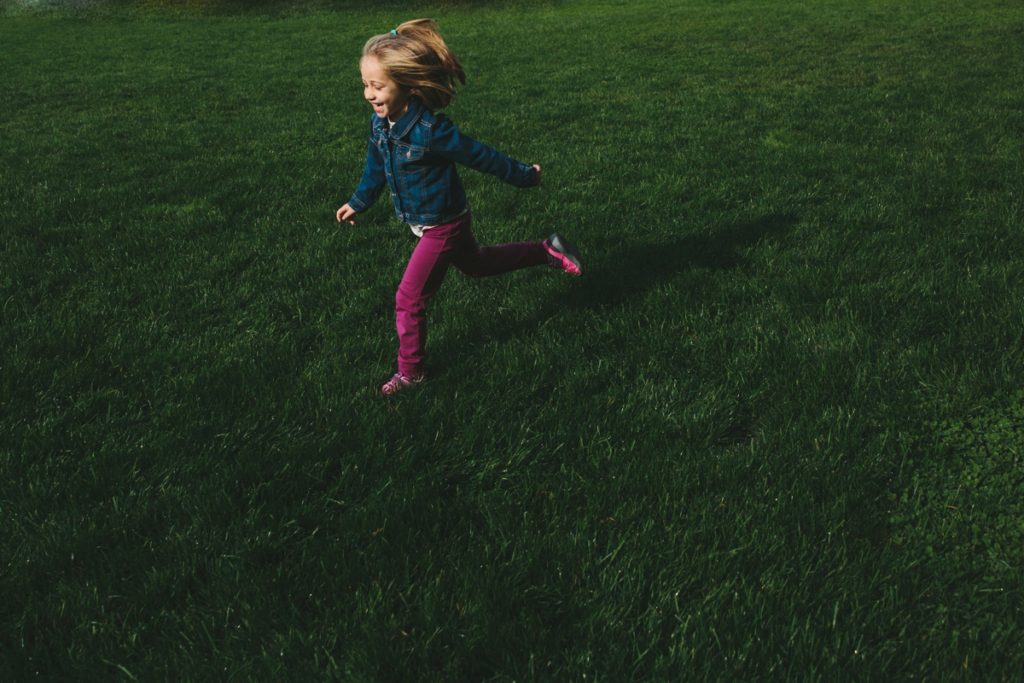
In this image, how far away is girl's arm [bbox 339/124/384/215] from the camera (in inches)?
150

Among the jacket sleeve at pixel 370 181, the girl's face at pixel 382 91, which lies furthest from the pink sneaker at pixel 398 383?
the girl's face at pixel 382 91

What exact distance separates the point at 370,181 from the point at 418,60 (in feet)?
2.61

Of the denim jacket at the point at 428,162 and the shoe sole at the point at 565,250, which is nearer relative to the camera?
the denim jacket at the point at 428,162

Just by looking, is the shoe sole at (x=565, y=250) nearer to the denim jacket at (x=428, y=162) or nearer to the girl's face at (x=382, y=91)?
the denim jacket at (x=428, y=162)

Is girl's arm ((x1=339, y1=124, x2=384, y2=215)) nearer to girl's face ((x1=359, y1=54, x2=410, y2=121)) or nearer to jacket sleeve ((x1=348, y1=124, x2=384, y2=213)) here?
jacket sleeve ((x1=348, y1=124, x2=384, y2=213))

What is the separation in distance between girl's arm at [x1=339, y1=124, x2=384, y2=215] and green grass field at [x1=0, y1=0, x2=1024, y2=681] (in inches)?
29.7

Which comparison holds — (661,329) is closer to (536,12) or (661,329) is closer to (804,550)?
(804,550)

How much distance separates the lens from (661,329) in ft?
13.7

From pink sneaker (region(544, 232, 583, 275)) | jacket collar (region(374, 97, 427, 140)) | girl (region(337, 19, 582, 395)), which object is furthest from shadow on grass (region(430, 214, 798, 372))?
jacket collar (region(374, 97, 427, 140))

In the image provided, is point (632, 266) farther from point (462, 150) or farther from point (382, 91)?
point (382, 91)

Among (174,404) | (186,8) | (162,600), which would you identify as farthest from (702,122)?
(186,8)

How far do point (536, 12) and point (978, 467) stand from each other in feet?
85.9

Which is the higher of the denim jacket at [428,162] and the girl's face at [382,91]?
the girl's face at [382,91]

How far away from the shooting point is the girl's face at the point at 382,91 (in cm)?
329
